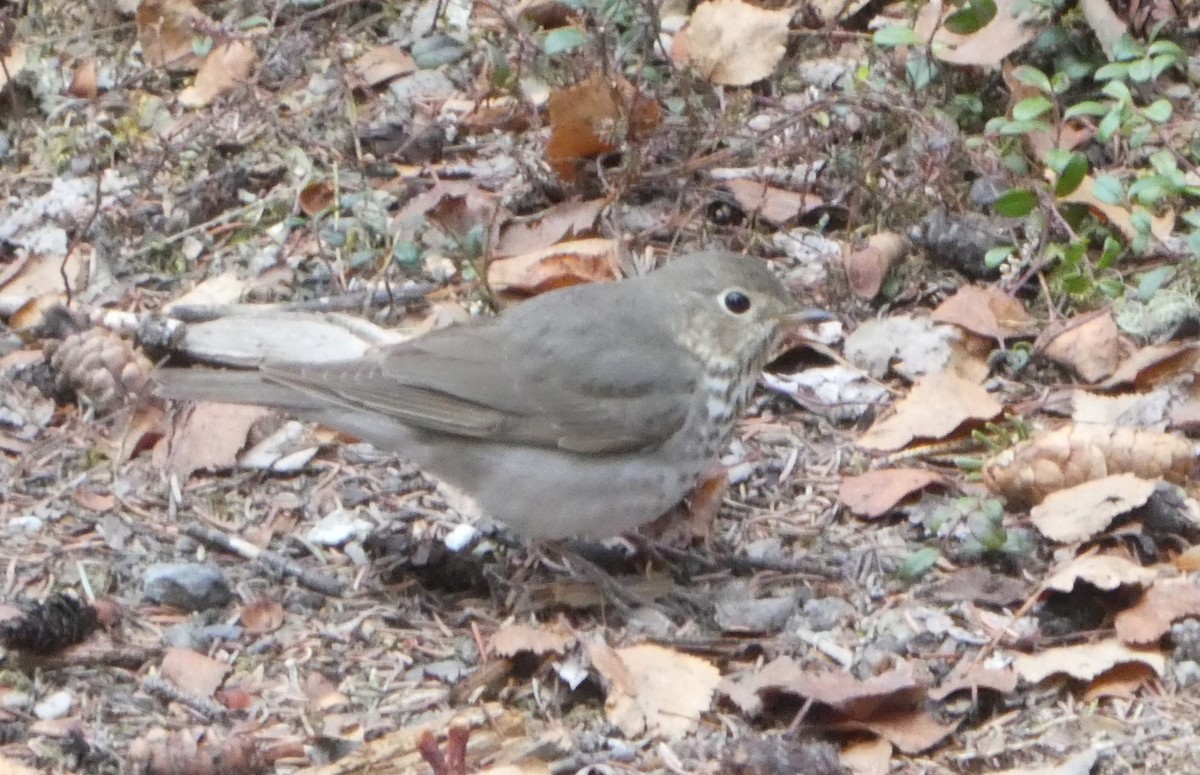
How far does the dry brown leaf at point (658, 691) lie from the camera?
359 centimetres

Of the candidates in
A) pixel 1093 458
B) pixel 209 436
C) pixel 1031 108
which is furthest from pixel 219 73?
pixel 1093 458

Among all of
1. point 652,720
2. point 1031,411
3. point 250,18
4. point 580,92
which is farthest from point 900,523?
point 250,18

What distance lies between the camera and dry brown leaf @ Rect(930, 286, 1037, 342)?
493cm

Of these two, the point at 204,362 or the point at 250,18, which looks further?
the point at 250,18

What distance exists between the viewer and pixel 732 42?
600 centimetres

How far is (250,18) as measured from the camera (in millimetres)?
6504

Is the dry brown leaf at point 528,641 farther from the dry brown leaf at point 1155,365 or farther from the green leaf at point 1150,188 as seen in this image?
the green leaf at point 1150,188

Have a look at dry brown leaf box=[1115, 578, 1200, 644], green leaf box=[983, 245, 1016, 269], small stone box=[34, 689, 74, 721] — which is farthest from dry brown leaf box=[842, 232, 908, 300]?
small stone box=[34, 689, 74, 721]

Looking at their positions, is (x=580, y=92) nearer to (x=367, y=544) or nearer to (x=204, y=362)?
(x=204, y=362)

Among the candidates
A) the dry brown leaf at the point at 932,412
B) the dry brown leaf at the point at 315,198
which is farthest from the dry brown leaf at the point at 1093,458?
the dry brown leaf at the point at 315,198

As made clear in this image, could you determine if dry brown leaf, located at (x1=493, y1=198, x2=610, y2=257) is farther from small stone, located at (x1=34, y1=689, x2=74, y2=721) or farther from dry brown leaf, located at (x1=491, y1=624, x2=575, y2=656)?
small stone, located at (x1=34, y1=689, x2=74, y2=721)

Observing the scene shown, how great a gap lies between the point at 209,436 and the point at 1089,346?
8.07 feet

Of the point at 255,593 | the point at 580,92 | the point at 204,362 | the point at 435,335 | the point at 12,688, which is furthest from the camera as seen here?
the point at 580,92

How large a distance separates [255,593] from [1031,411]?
6.96ft
